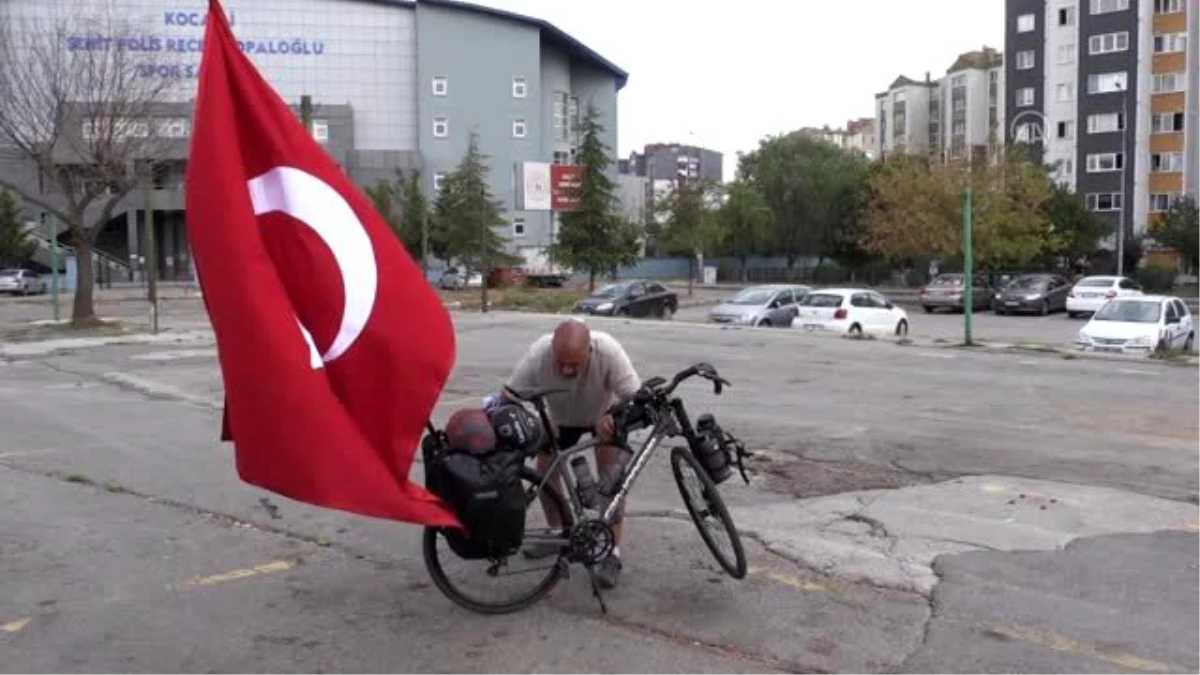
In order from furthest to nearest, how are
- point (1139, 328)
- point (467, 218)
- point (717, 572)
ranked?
point (467, 218) → point (1139, 328) → point (717, 572)

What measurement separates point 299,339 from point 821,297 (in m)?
23.7

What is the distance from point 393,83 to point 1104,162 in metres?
46.3

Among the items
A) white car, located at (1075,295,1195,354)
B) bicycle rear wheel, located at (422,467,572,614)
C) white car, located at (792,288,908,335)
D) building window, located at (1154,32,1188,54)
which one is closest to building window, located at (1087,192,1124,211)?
building window, located at (1154,32,1188,54)

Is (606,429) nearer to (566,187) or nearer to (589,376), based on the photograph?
(589,376)

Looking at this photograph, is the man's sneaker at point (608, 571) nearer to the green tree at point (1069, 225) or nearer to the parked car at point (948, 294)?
the parked car at point (948, 294)

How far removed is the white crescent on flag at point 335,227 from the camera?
4.58 metres

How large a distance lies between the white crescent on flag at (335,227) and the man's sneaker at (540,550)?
1199 mm

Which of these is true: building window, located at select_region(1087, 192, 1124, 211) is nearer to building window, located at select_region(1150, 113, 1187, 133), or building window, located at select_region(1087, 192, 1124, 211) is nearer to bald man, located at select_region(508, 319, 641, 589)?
building window, located at select_region(1150, 113, 1187, 133)

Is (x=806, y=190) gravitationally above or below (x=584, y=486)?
above

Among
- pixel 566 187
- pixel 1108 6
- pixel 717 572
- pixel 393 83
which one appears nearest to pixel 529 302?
pixel 566 187

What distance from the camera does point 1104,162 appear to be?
71625 millimetres

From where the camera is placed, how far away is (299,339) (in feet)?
14.4

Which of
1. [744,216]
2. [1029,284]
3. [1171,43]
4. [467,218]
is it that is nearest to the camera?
[1029,284]

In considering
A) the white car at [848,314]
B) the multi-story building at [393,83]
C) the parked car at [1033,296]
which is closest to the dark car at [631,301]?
the white car at [848,314]
